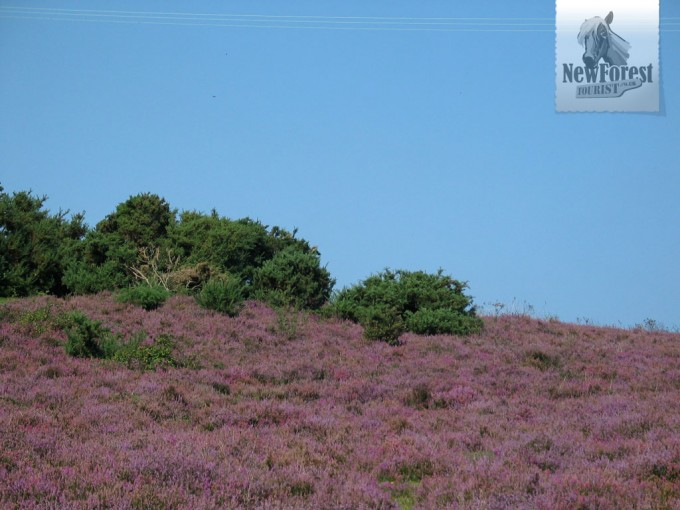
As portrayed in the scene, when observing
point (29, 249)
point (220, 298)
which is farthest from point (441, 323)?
point (29, 249)

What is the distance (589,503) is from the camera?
6.87 m

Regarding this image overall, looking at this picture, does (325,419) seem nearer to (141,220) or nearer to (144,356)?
(144,356)

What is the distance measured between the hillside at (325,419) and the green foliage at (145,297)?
42cm

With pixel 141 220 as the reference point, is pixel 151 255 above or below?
below

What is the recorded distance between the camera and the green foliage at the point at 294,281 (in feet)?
75.3

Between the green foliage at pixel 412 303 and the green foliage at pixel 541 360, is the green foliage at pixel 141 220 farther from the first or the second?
the green foliage at pixel 541 360

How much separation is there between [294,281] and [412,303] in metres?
4.11

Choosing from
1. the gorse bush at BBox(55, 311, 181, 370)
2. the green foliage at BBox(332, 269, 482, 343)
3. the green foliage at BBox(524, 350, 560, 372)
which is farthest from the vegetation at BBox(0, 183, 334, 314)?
the green foliage at BBox(524, 350, 560, 372)

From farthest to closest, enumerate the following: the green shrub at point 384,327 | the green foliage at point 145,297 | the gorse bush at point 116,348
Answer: the green foliage at point 145,297
the green shrub at point 384,327
the gorse bush at point 116,348

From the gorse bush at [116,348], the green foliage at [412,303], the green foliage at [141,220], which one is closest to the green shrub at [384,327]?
the green foliage at [412,303]

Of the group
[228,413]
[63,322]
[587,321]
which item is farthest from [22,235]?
[587,321]

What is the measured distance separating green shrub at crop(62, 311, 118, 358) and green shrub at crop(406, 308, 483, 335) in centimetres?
924

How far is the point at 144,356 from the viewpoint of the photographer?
1460cm

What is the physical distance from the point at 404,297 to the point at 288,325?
460cm
